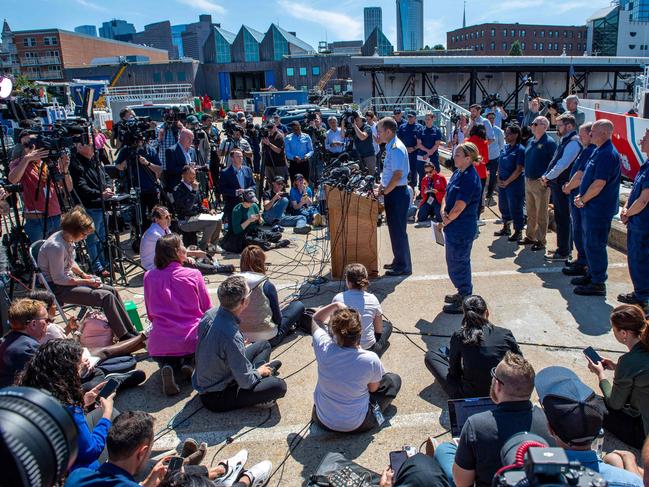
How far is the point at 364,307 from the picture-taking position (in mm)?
4219

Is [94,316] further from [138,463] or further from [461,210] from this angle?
[461,210]

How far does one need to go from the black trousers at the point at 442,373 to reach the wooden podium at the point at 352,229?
2.42 metres

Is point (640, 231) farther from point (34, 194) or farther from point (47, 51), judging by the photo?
point (47, 51)

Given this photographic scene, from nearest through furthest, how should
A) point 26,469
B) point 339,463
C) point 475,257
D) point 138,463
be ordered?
point 26,469, point 138,463, point 339,463, point 475,257

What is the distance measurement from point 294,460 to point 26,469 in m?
2.38

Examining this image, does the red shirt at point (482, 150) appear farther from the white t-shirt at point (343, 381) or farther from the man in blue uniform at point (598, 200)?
the white t-shirt at point (343, 381)

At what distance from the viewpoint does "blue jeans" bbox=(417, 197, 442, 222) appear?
29.0 ft

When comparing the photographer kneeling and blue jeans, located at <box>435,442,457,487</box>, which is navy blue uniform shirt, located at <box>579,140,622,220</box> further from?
blue jeans, located at <box>435,442,457,487</box>

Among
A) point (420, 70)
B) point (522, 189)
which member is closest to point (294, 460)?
point (522, 189)

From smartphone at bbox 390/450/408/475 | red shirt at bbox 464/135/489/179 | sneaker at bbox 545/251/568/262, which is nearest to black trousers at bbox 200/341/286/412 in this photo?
smartphone at bbox 390/450/408/475

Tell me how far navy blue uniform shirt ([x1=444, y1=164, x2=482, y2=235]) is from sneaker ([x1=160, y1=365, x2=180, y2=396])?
317 centimetres

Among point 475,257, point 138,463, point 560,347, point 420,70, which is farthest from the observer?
point 420,70

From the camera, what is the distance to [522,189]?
25.3ft

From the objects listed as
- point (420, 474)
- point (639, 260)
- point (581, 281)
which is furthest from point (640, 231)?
point (420, 474)
